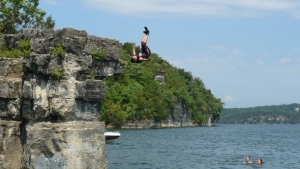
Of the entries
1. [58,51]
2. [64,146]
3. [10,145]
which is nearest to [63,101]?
[64,146]

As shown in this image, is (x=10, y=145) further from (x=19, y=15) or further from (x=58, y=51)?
(x=19, y=15)

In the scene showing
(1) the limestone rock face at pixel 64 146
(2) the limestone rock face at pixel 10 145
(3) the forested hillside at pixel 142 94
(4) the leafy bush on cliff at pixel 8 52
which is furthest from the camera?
→ (3) the forested hillside at pixel 142 94

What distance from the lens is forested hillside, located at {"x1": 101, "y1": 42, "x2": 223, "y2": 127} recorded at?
4466 inches

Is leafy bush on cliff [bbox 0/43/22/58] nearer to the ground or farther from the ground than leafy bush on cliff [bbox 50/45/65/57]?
farther from the ground

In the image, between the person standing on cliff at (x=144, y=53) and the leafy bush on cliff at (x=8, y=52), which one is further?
the person standing on cliff at (x=144, y=53)

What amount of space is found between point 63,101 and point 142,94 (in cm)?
11724

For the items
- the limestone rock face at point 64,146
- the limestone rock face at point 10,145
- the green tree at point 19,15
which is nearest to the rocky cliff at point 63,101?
the limestone rock face at point 64,146

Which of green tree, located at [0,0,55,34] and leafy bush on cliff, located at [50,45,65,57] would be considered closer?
leafy bush on cliff, located at [50,45,65,57]

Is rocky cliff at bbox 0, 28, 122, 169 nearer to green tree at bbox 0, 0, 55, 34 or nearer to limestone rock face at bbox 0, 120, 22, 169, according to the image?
limestone rock face at bbox 0, 120, 22, 169

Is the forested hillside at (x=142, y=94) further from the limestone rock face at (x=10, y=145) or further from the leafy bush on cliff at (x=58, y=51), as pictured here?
the leafy bush on cliff at (x=58, y=51)

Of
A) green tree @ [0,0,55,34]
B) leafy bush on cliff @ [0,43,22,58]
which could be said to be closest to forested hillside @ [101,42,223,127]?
green tree @ [0,0,55,34]

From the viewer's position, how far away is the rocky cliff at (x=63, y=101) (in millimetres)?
10711

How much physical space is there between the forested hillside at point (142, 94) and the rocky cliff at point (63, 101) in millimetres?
83039

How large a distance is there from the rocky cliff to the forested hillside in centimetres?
8304
